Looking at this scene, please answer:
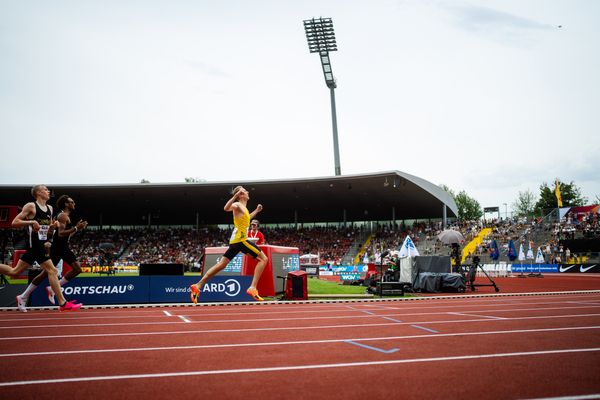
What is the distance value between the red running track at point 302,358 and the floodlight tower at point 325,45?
47.6m

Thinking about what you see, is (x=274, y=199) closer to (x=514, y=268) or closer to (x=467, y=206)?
(x=514, y=268)

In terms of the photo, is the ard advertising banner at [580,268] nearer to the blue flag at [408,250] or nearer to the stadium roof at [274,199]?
the stadium roof at [274,199]

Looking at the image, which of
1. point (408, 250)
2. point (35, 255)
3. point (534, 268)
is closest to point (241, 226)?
point (35, 255)

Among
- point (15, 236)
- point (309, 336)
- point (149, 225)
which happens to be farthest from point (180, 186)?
point (309, 336)

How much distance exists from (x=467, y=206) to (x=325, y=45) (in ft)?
220

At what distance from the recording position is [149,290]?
38.8ft

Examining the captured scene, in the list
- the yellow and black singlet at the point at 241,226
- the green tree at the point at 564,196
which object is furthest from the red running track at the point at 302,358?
the green tree at the point at 564,196

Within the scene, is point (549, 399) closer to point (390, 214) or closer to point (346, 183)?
point (346, 183)

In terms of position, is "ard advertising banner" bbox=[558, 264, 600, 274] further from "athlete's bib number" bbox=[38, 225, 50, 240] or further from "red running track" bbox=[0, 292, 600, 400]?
"athlete's bib number" bbox=[38, 225, 50, 240]

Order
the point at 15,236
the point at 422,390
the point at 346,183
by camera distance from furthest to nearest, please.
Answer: the point at 15,236
the point at 346,183
the point at 422,390

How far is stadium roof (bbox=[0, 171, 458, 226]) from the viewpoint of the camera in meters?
44.2

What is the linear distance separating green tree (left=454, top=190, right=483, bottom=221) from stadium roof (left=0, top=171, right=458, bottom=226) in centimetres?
5374

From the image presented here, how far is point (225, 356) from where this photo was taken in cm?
473

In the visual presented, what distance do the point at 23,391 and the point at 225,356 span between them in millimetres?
1849
